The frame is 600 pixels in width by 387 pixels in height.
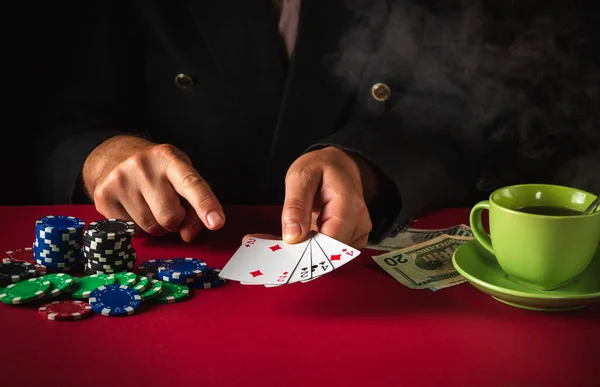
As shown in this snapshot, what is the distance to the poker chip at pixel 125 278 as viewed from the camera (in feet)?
3.65

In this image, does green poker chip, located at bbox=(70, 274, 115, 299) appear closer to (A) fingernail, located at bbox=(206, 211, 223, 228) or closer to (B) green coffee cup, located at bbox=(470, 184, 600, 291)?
(A) fingernail, located at bbox=(206, 211, 223, 228)

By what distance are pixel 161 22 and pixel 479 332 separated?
4.68ft

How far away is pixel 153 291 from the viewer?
108 cm

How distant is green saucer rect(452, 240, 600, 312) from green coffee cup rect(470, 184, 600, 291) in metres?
0.02

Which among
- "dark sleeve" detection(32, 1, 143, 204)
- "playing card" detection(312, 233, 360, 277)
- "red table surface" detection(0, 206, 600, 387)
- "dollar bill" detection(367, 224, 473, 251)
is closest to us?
"red table surface" detection(0, 206, 600, 387)

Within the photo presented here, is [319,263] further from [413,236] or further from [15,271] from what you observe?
[15,271]

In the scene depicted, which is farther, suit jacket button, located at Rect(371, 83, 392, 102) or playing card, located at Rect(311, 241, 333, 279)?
suit jacket button, located at Rect(371, 83, 392, 102)

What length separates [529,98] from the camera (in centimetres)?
211

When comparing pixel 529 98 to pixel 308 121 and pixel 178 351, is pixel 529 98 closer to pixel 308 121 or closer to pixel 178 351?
pixel 308 121

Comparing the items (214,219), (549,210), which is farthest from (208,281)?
(549,210)

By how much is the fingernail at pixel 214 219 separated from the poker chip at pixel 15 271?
0.32 meters

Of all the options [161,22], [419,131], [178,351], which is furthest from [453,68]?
[178,351]

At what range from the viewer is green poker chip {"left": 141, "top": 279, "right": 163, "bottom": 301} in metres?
1.07

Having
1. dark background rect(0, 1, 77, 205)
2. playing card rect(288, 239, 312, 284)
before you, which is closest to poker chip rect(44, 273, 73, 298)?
playing card rect(288, 239, 312, 284)
